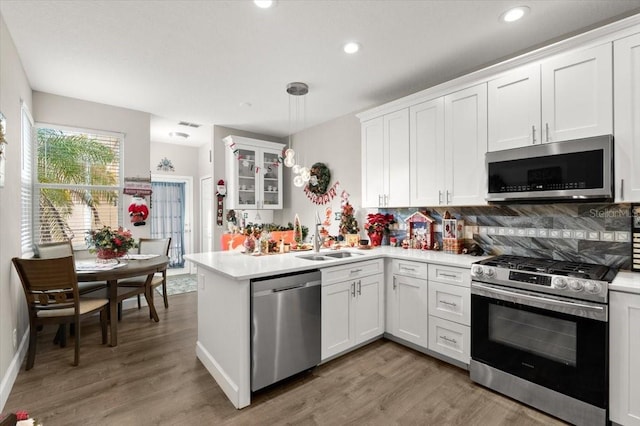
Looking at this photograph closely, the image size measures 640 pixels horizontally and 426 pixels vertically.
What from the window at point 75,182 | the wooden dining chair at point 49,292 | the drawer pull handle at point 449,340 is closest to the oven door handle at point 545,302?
the drawer pull handle at point 449,340

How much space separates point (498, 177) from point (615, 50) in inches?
41.7

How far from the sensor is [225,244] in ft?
15.4

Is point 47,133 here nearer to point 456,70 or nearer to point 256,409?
point 256,409

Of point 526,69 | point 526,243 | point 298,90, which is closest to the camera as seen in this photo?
point 526,69

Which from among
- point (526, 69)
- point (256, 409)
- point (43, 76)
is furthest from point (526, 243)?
point (43, 76)

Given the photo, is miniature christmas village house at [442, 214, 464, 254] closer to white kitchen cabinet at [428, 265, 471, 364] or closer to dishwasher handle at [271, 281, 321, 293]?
white kitchen cabinet at [428, 265, 471, 364]

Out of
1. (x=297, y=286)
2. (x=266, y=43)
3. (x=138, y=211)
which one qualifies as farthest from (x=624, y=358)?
(x=138, y=211)

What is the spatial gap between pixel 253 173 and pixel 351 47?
3.03m

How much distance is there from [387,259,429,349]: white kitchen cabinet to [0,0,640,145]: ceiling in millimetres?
1956

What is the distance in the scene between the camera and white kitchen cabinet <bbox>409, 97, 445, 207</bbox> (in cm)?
301

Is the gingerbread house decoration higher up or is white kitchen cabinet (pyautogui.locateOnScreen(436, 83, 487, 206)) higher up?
white kitchen cabinet (pyautogui.locateOnScreen(436, 83, 487, 206))

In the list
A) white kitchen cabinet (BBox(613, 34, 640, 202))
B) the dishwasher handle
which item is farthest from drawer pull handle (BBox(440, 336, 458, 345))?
white kitchen cabinet (BBox(613, 34, 640, 202))

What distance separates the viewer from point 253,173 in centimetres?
519

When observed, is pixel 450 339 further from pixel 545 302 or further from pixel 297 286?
pixel 297 286
